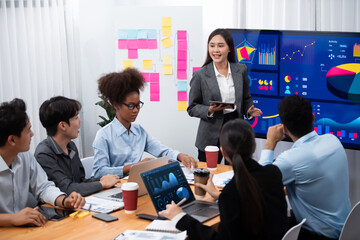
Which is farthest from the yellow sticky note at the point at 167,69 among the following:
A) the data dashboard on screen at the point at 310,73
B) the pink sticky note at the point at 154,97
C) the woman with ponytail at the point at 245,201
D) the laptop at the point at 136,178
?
the woman with ponytail at the point at 245,201

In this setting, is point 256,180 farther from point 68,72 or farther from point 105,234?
point 68,72

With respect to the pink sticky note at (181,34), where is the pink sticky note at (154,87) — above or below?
below

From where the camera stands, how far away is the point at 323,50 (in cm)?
399

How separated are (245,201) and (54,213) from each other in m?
1.01

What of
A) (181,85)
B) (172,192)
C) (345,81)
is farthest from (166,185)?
(181,85)

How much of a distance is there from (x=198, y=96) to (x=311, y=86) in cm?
97

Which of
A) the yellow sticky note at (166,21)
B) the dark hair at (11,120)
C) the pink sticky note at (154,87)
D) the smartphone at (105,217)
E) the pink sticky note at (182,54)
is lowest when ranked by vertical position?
the smartphone at (105,217)

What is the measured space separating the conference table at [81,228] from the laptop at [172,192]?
0.08 m

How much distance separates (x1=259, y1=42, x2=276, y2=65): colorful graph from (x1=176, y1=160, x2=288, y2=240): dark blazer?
7.70ft

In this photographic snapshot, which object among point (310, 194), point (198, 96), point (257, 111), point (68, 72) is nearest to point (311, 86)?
point (257, 111)

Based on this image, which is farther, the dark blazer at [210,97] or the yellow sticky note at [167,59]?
the yellow sticky note at [167,59]

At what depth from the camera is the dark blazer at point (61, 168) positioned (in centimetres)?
263

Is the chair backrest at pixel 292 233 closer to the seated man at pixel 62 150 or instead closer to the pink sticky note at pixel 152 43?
the seated man at pixel 62 150

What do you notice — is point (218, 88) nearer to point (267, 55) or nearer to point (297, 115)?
point (267, 55)
